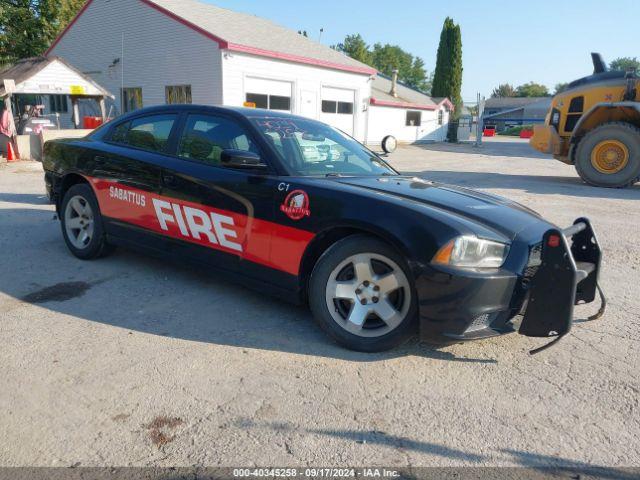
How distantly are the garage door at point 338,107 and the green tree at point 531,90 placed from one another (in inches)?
3848

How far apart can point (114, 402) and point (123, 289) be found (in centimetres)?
177

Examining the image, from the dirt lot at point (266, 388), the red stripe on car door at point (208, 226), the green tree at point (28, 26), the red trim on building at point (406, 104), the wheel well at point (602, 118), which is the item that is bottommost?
the dirt lot at point (266, 388)

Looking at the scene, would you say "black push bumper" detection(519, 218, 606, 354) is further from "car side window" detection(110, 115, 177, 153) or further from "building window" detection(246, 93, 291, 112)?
"building window" detection(246, 93, 291, 112)

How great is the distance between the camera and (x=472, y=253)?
2.93 m

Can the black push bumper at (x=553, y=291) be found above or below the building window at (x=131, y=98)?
below

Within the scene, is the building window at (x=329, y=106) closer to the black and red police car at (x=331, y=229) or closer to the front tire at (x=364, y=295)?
the black and red police car at (x=331, y=229)

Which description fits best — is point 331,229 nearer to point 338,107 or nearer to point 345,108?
point 338,107

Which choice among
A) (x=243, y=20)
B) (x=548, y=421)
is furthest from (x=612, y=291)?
(x=243, y=20)

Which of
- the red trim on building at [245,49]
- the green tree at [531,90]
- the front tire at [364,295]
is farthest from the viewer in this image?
the green tree at [531,90]

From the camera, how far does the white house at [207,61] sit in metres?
19.0

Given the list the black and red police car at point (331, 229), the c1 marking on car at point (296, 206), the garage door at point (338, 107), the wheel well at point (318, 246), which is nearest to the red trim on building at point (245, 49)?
the garage door at point (338, 107)

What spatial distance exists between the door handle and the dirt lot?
874 millimetres

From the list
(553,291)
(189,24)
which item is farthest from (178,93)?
(553,291)

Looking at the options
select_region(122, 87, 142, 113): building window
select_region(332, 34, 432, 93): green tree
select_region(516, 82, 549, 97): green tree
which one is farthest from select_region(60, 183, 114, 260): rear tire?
select_region(516, 82, 549, 97): green tree
